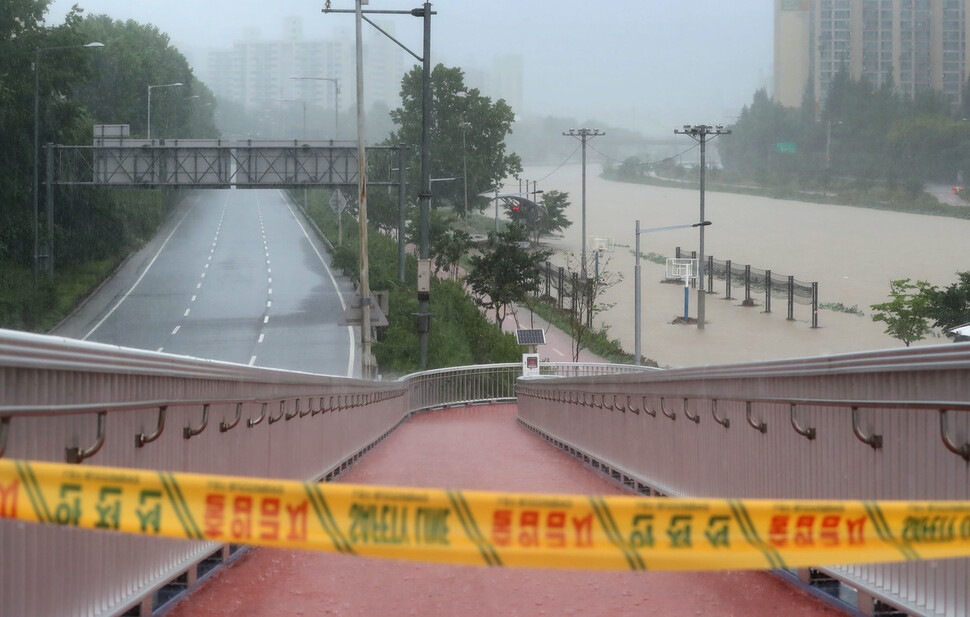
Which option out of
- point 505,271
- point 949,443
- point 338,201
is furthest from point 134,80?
point 949,443

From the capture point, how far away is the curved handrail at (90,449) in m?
4.74

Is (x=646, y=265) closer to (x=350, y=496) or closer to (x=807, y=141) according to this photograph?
(x=807, y=141)

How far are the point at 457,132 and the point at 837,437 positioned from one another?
101 metres

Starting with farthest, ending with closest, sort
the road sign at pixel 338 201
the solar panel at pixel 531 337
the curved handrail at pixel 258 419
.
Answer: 1. the road sign at pixel 338 201
2. the solar panel at pixel 531 337
3. the curved handrail at pixel 258 419

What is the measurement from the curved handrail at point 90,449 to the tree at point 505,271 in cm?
5072

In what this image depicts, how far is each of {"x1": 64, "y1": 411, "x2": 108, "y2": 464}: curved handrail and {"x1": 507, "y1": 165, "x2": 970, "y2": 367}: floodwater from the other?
97.0 ft

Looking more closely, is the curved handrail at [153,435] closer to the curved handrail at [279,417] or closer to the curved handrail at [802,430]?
the curved handrail at [279,417]

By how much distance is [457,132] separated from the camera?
106m

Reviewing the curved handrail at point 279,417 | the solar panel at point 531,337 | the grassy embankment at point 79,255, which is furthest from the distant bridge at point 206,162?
the curved handrail at point 279,417

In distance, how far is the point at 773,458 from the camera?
7.30m

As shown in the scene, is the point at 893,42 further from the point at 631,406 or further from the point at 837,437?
the point at 837,437

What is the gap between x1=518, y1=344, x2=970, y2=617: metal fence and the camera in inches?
200

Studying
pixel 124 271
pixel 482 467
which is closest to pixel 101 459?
pixel 482 467

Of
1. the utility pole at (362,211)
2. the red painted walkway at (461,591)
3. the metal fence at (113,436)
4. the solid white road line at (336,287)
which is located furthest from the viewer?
the solid white road line at (336,287)
